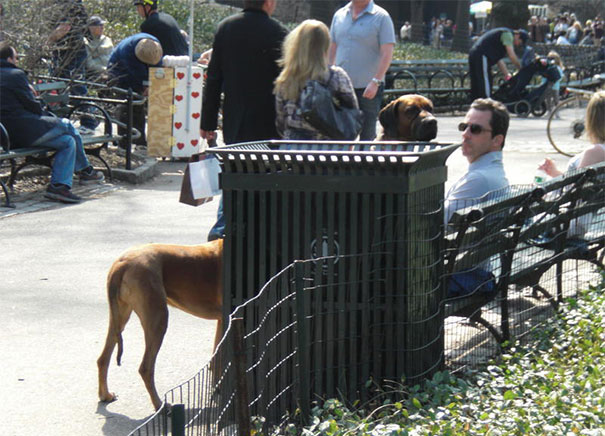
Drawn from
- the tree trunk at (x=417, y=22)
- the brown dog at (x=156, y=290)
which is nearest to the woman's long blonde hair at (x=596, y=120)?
the brown dog at (x=156, y=290)

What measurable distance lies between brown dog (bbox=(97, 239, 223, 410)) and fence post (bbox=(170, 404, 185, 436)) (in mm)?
2216

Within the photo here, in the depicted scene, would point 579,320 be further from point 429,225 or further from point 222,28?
point 222,28

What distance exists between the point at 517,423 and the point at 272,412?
96 cm

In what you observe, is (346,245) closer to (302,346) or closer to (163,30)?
(302,346)

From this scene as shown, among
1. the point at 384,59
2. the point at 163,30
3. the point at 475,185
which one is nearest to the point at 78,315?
the point at 475,185

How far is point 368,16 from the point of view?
10.1 m

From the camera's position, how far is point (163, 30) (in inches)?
551

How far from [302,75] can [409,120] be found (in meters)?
0.89

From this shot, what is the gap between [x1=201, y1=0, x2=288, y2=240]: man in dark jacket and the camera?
7141 millimetres

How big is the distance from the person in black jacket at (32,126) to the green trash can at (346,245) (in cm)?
Answer: 586

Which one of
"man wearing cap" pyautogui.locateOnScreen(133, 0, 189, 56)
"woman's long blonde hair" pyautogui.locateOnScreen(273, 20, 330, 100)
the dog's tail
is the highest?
"man wearing cap" pyautogui.locateOnScreen(133, 0, 189, 56)

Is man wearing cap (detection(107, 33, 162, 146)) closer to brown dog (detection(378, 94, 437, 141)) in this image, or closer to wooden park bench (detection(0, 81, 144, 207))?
wooden park bench (detection(0, 81, 144, 207))

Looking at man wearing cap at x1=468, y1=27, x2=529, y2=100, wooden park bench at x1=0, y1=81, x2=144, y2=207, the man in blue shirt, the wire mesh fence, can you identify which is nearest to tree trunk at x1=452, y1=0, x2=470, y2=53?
man wearing cap at x1=468, y1=27, x2=529, y2=100

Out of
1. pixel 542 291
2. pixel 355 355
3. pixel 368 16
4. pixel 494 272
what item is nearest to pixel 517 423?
pixel 355 355
